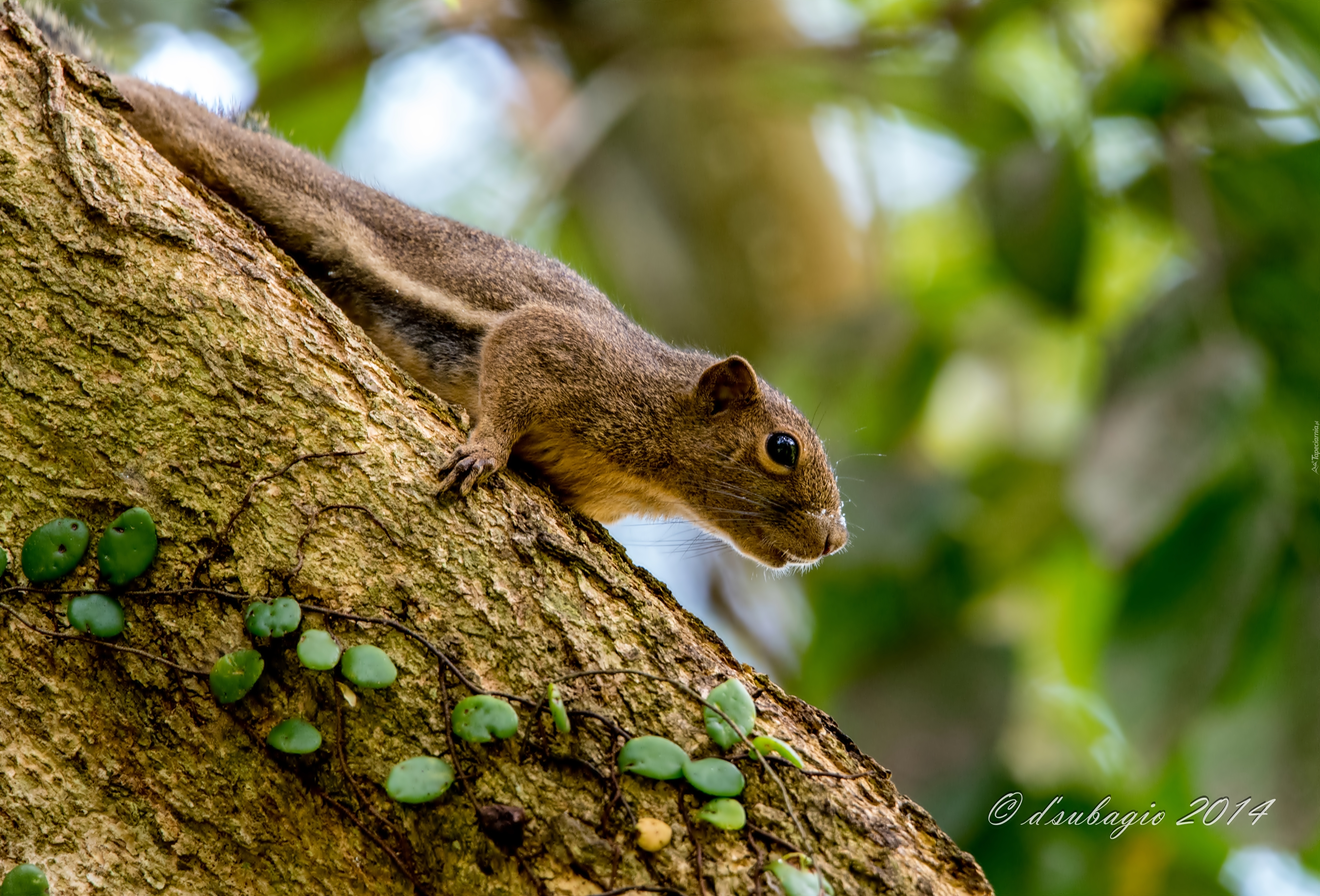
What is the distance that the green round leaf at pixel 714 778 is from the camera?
2.43 metres

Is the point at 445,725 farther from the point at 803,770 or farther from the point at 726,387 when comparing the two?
the point at 726,387

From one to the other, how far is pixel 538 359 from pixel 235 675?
1753 mm

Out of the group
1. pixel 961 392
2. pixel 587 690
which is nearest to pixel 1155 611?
pixel 587 690

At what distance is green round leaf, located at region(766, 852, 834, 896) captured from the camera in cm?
231

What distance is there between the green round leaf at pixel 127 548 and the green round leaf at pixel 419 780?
0.69m

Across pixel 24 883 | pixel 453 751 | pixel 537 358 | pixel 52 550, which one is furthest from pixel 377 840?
pixel 537 358

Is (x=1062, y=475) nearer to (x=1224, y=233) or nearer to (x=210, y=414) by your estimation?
(x=1224, y=233)

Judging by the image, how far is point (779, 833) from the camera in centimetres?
246

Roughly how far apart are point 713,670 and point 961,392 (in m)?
7.13

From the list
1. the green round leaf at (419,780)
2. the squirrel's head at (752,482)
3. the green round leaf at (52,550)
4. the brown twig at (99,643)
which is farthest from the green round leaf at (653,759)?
the squirrel's head at (752,482)

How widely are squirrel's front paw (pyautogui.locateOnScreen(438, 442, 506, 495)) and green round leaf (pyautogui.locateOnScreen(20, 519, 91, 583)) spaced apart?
77cm

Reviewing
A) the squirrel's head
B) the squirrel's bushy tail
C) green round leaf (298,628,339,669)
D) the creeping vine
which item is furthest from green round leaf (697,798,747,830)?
the squirrel's bushy tail

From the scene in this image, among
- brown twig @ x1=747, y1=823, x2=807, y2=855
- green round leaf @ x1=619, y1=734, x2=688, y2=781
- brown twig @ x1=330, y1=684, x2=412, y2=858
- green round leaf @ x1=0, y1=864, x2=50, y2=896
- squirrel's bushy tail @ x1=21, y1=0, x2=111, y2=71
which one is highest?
squirrel's bushy tail @ x1=21, y1=0, x2=111, y2=71

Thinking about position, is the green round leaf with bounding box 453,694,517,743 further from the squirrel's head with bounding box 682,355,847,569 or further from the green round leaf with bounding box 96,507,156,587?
the squirrel's head with bounding box 682,355,847,569
